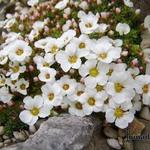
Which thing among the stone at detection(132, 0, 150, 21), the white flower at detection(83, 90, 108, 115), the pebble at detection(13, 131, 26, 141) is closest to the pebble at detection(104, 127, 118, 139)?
the white flower at detection(83, 90, 108, 115)

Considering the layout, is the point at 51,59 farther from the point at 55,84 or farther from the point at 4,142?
the point at 4,142

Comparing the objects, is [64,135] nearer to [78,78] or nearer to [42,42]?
[78,78]

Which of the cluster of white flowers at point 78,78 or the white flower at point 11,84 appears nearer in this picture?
the cluster of white flowers at point 78,78

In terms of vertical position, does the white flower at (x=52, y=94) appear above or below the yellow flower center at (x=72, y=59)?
below

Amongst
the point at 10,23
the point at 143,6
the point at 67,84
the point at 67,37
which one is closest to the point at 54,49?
the point at 67,37

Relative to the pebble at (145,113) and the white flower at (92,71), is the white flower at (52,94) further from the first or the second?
the pebble at (145,113)

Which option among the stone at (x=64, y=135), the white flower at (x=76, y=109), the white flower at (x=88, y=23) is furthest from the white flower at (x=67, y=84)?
the white flower at (x=88, y=23)

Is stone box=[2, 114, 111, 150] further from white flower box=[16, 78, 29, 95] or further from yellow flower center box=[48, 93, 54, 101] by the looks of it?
white flower box=[16, 78, 29, 95]

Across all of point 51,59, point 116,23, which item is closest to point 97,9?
point 116,23
